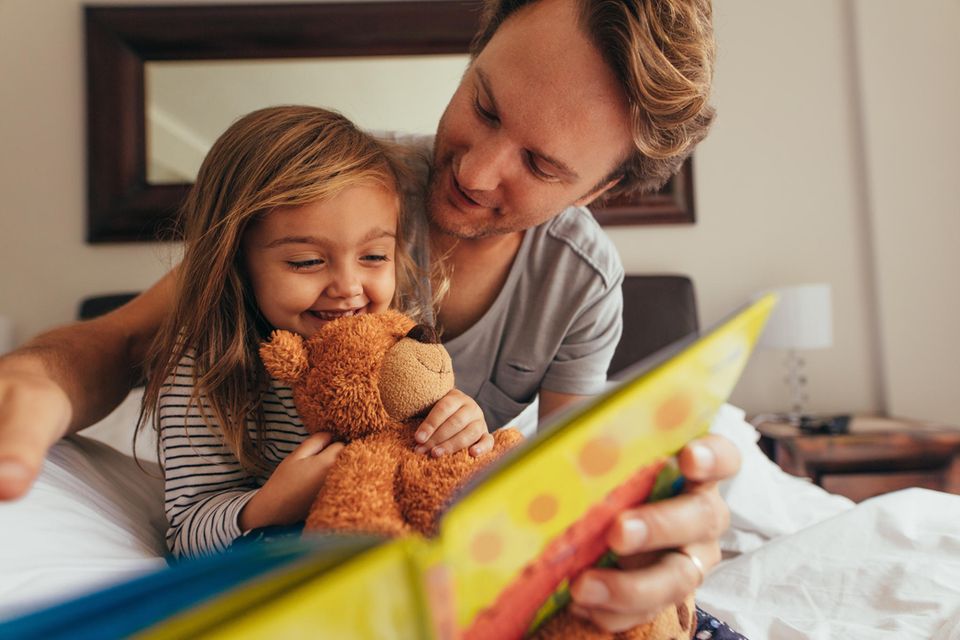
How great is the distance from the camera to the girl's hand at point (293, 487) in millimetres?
Result: 619

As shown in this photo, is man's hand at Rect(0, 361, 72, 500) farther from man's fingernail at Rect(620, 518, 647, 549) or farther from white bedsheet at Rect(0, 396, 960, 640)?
man's fingernail at Rect(620, 518, 647, 549)

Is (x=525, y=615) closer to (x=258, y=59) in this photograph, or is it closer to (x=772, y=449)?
(x=772, y=449)

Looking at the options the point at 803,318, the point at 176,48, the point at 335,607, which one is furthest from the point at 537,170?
the point at 176,48

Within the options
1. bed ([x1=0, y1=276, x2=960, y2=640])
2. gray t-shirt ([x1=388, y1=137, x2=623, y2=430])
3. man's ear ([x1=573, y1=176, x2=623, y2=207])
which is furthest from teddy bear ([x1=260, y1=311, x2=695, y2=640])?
man's ear ([x1=573, y1=176, x2=623, y2=207])

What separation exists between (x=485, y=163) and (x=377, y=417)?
49 centimetres

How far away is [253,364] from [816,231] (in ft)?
8.34

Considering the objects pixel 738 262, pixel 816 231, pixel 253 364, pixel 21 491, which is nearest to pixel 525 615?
pixel 21 491

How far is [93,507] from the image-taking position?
2.57 feet

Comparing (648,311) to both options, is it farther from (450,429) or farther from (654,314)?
(450,429)

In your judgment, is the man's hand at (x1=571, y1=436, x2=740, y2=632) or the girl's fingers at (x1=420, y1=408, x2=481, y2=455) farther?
the girl's fingers at (x1=420, y1=408, x2=481, y2=455)

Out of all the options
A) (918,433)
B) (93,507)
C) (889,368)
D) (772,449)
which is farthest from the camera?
(889,368)

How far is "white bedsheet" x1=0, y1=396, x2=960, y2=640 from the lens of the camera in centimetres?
63

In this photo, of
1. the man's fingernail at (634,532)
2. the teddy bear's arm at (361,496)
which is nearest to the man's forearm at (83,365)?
the teddy bear's arm at (361,496)

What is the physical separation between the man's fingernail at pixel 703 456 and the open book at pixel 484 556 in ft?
0.05
